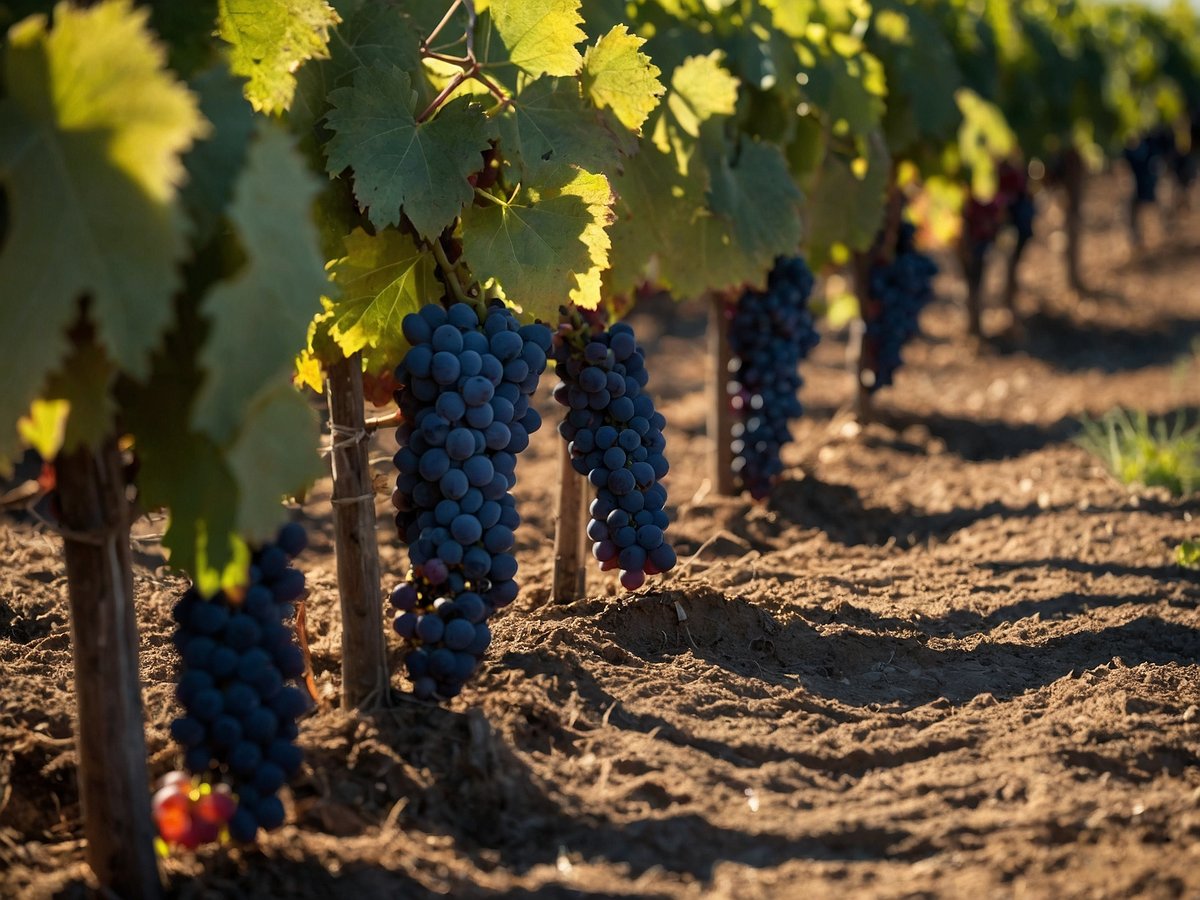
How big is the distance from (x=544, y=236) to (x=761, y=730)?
4.14 ft

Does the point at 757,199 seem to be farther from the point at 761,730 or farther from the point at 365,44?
the point at 761,730

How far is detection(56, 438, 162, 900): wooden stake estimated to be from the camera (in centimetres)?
238

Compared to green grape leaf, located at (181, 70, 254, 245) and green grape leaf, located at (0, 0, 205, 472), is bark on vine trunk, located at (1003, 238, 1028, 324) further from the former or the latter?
green grape leaf, located at (0, 0, 205, 472)

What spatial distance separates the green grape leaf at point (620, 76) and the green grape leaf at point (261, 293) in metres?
1.27

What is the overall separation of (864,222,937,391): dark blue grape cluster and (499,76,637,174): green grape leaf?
3829 mm

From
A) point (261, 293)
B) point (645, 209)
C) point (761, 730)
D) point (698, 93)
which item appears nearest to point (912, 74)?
point (698, 93)

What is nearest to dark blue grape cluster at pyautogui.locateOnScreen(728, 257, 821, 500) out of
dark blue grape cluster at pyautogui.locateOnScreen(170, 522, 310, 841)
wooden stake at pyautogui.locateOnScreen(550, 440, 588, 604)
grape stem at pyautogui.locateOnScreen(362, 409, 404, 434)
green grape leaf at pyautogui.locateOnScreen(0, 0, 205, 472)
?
wooden stake at pyautogui.locateOnScreen(550, 440, 588, 604)

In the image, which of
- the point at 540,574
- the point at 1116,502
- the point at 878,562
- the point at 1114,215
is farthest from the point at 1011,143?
the point at 1114,215

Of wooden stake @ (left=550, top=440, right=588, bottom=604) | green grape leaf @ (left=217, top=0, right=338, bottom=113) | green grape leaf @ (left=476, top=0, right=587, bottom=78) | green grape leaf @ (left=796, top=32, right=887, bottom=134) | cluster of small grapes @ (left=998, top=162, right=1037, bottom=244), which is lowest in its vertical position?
wooden stake @ (left=550, top=440, right=588, bottom=604)

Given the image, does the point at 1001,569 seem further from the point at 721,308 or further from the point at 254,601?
the point at 254,601

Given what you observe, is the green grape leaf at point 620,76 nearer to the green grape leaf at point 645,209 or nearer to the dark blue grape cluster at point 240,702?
the green grape leaf at point 645,209

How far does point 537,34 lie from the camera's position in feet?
10.3

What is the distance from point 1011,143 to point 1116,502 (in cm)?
468

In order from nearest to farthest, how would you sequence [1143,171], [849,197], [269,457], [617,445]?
[269,457]
[617,445]
[849,197]
[1143,171]
